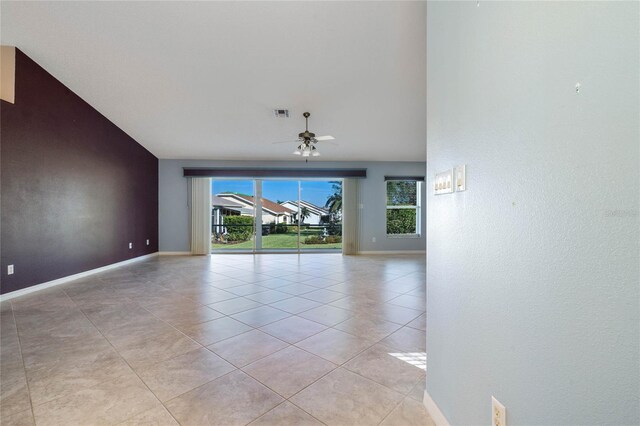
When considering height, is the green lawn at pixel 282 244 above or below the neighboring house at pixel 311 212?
below

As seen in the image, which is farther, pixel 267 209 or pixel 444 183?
pixel 267 209

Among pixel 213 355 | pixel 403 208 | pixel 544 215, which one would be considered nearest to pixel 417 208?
pixel 403 208

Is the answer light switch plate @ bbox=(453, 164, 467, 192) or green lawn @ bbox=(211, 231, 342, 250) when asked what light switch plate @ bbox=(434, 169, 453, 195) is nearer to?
light switch plate @ bbox=(453, 164, 467, 192)

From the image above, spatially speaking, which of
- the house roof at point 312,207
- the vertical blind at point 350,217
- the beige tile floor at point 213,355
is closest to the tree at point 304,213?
the house roof at point 312,207

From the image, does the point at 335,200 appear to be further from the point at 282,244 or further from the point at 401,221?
the point at 282,244

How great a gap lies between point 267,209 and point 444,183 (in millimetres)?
7003

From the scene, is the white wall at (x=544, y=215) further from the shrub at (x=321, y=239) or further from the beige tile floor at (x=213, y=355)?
the shrub at (x=321, y=239)

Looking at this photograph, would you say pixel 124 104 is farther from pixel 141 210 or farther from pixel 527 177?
pixel 527 177

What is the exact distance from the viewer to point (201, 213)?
23.8 feet

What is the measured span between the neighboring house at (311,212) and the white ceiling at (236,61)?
110 inches

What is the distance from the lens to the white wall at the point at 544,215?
0.61m

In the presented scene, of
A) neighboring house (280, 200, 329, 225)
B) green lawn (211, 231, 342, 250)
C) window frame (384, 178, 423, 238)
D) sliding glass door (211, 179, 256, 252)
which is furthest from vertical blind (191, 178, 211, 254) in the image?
window frame (384, 178, 423, 238)

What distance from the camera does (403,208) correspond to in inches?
306

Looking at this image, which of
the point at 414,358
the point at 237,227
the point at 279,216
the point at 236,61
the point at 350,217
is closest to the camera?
the point at 414,358
